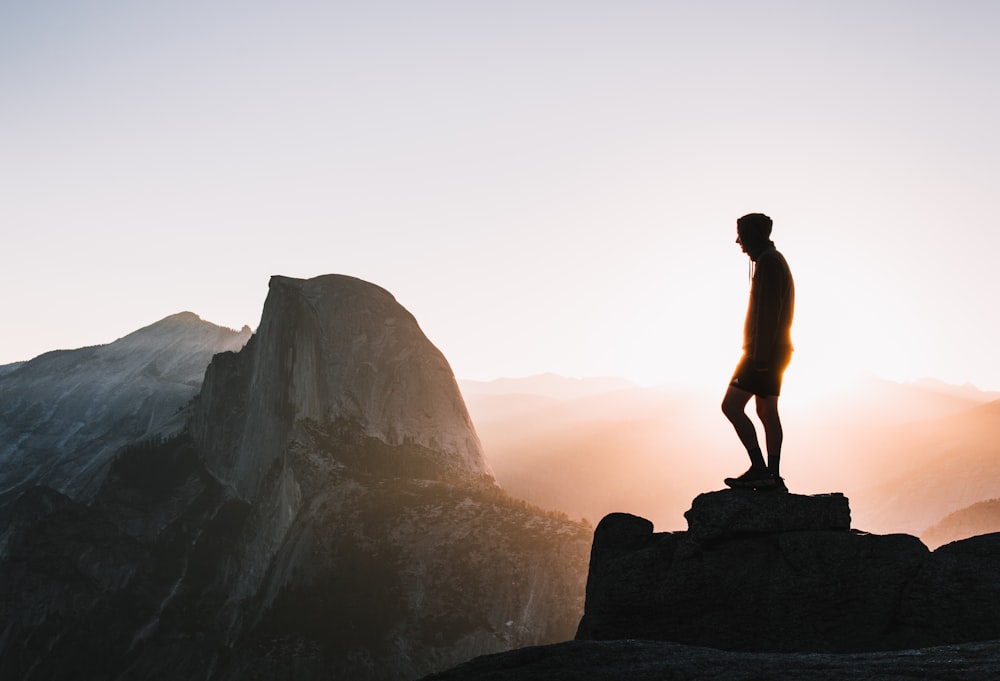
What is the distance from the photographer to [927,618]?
8047mm

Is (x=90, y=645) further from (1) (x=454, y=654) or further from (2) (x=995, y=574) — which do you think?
(2) (x=995, y=574)

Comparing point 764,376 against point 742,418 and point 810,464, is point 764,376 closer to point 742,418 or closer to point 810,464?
point 742,418

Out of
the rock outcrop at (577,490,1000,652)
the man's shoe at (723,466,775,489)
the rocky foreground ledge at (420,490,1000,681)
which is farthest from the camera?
the man's shoe at (723,466,775,489)

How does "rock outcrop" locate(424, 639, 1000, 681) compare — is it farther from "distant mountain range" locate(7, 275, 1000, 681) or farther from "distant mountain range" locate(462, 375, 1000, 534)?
"distant mountain range" locate(462, 375, 1000, 534)

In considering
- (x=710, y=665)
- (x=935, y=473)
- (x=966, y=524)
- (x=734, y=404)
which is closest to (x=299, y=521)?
(x=734, y=404)

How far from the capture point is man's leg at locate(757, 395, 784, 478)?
9.43 metres

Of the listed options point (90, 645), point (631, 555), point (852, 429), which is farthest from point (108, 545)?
point (852, 429)

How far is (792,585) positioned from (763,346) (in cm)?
277

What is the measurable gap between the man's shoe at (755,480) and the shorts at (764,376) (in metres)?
1.06

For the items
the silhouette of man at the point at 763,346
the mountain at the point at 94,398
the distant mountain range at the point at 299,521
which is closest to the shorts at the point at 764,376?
the silhouette of man at the point at 763,346

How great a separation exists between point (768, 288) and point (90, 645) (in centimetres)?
5784

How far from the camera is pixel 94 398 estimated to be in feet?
361

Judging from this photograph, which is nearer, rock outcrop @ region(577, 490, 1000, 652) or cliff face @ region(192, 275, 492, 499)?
rock outcrop @ region(577, 490, 1000, 652)

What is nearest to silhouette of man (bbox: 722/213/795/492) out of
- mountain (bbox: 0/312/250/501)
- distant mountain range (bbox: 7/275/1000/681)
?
distant mountain range (bbox: 7/275/1000/681)
